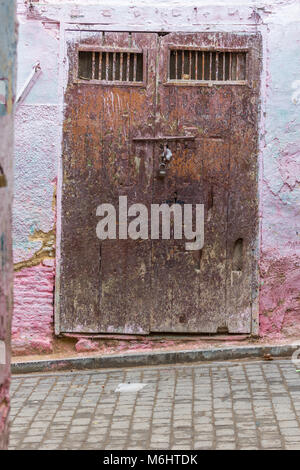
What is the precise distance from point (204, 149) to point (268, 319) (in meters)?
1.59

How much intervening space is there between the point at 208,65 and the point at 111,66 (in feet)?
2.77

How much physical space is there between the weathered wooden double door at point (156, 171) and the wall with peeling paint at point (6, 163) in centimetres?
410

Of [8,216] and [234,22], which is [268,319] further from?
[8,216]

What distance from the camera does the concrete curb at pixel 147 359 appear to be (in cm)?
668

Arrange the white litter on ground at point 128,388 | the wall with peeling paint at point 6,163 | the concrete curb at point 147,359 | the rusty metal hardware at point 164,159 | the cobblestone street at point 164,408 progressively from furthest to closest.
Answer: the rusty metal hardware at point 164,159
the concrete curb at point 147,359
the white litter on ground at point 128,388
the cobblestone street at point 164,408
the wall with peeling paint at point 6,163

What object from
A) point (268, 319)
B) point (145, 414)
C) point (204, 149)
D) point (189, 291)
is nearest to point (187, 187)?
point (204, 149)

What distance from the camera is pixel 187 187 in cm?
689

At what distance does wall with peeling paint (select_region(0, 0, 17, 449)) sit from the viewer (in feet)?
8.54

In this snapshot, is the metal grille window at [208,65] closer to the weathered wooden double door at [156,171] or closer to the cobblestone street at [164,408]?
the weathered wooden double door at [156,171]

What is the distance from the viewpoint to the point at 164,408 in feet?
17.6

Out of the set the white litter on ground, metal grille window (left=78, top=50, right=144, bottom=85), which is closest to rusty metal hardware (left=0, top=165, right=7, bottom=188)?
the white litter on ground

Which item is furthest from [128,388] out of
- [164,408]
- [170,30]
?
[170,30]

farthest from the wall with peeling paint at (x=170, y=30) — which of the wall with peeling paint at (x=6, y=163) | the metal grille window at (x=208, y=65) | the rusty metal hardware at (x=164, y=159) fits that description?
the wall with peeling paint at (x=6, y=163)

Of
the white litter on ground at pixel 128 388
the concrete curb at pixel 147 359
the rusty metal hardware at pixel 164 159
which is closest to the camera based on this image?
the white litter on ground at pixel 128 388
